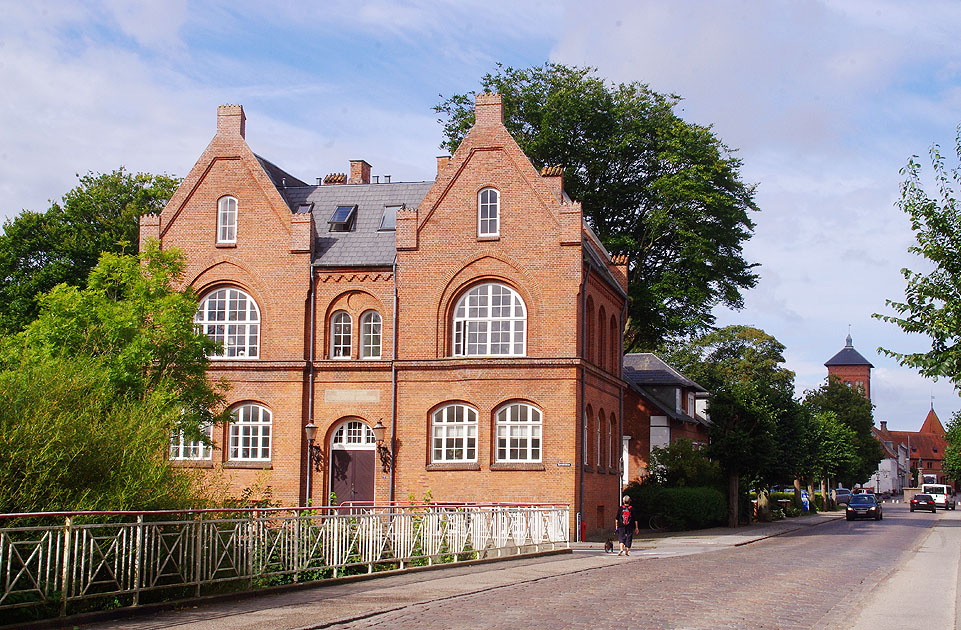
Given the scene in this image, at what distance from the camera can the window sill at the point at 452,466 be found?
106 ft

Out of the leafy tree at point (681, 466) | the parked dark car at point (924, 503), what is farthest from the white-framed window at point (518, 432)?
the parked dark car at point (924, 503)

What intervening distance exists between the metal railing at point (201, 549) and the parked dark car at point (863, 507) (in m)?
40.4

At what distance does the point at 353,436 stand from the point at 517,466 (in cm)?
595

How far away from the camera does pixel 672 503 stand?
129 ft

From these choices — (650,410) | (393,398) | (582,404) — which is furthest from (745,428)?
(393,398)

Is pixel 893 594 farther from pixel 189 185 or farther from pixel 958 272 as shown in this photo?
pixel 189 185

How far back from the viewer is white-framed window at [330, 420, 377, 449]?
34219mm

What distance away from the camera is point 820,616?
1449 centimetres

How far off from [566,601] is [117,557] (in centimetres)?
645

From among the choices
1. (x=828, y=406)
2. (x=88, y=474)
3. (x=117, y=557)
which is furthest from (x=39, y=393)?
(x=828, y=406)

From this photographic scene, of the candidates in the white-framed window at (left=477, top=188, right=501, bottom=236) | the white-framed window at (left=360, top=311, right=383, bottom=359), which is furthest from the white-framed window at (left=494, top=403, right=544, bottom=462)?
the white-framed window at (left=477, top=188, right=501, bottom=236)

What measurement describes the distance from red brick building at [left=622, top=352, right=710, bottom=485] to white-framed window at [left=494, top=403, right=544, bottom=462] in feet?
39.9

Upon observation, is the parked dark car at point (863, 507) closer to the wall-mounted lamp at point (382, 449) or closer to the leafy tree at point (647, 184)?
the leafy tree at point (647, 184)

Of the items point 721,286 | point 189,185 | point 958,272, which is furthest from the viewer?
point 721,286
